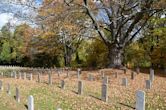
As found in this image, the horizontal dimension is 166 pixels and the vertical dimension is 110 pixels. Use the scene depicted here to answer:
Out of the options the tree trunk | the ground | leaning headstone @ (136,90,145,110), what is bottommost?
the ground

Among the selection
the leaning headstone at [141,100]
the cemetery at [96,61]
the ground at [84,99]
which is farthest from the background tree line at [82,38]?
the leaning headstone at [141,100]

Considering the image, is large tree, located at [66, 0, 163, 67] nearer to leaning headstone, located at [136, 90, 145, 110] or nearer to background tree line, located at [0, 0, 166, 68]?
background tree line, located at [0, 0, 166, 68]

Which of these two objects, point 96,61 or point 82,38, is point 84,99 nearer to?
point 96,61

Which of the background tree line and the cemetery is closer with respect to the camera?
the cemetery

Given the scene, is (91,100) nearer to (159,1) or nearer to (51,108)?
(51,108)

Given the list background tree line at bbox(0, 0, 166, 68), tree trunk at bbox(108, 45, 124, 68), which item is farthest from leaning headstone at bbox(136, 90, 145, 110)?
tree trunk at bbox(108, 45, 124, 68)

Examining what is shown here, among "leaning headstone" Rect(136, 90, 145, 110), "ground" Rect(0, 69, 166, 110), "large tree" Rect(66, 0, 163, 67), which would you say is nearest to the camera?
"leaning headstone" Rect(136, 90, 145, 110)

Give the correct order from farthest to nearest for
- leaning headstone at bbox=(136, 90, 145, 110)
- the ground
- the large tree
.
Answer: the large tree → the ground → leaning headstone at bbox=(136, 90, 145, 110)

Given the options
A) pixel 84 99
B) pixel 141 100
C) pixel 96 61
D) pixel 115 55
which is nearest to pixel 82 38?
pixel 96 61

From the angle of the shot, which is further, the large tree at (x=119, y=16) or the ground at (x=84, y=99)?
the large tree at (x=119, y=16)

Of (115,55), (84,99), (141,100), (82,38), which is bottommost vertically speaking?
(84,99)

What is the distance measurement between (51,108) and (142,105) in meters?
5.49

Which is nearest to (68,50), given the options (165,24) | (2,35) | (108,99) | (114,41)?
(165,24)

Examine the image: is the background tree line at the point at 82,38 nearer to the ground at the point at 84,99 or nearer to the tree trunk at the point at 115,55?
the tree trunk at the point at 115,55
